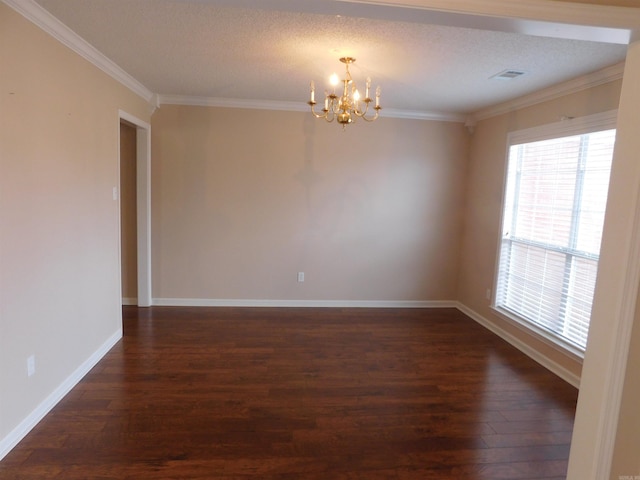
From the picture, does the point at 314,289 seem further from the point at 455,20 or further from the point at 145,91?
the point at 455,20

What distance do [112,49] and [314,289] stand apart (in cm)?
328

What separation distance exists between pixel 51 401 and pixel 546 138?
449 cm

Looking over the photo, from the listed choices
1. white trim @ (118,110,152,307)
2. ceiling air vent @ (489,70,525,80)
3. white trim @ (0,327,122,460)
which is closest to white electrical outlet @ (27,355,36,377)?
white trim @ (0,327,122,460)

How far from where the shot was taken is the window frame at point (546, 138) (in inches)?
116

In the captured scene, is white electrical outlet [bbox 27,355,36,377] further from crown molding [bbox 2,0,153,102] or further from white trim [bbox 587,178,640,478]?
white trim [bbox 587,178,640,478]

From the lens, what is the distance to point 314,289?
16.0 feet

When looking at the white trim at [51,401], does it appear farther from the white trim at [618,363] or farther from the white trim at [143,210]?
the white trim at [618,363]

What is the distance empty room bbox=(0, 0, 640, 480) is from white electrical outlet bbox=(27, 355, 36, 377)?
0.21 ft

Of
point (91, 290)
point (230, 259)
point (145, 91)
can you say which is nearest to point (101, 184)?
point (91, 290)

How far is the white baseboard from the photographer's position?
3139mm

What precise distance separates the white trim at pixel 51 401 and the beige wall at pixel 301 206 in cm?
147

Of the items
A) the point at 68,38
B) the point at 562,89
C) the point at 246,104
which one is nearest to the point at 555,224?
the point at 562,89

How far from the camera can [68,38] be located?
254 centimetres

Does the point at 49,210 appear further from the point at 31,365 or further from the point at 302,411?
the point at 302,411
